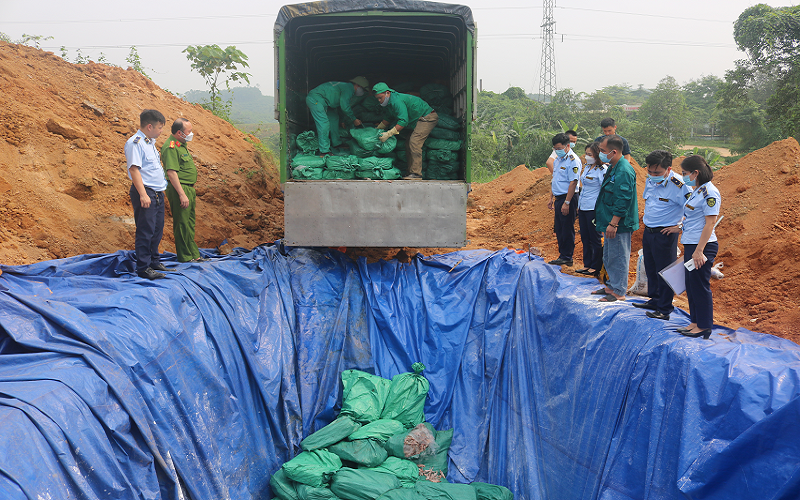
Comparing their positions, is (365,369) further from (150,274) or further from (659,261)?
(659,261)

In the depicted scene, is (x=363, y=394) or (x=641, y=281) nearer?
(x=641, y=281)

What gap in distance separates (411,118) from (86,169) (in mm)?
3901

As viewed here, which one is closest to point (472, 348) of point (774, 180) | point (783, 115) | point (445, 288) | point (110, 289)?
point (445, 288)

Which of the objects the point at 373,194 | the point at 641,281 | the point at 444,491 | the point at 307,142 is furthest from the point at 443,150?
the point at 444,491

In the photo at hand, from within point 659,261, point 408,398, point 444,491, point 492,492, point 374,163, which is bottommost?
point 492,492

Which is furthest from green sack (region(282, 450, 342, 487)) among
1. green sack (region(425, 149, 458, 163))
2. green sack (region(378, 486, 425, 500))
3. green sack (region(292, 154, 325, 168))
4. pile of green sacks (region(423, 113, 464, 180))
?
green sack (region(425, 149, 458, 163))

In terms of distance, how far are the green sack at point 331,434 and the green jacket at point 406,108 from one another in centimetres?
340

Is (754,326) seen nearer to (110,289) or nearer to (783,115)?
(110,289)

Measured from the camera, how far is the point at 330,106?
6465mm

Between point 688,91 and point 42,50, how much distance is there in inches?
1380

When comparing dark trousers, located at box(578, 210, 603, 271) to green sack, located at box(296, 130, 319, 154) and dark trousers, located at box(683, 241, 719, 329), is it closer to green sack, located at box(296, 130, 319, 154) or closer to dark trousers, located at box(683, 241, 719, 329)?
dark trousers, located at box(683, 241, 719, 329)

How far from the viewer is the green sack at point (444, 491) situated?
14.5 ft

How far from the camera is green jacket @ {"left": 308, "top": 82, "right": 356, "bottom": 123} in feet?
20.7

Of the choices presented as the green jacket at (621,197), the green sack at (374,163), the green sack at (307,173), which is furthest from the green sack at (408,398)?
the green jacket at (621,197)
